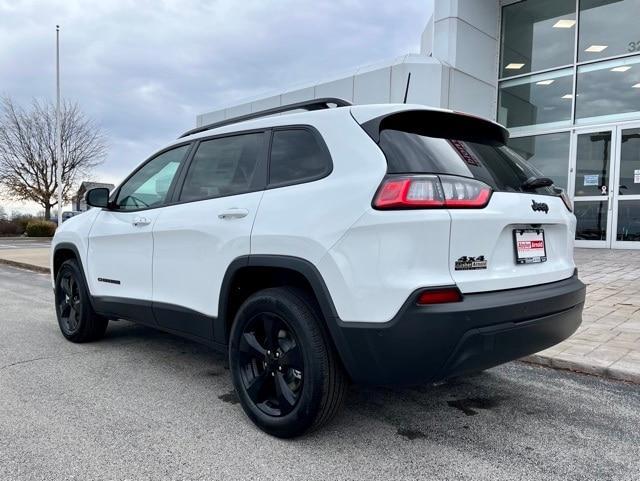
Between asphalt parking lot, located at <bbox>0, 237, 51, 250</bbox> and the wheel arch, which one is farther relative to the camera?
asphalt parking lot, located at <bbox>0, 237, 51, 250</bbox>

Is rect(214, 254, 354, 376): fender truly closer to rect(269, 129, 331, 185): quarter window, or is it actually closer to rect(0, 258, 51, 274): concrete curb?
rect(269, 129, 331, 185): quarter window

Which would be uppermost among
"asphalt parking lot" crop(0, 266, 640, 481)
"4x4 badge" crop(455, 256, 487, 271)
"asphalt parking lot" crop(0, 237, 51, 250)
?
"4x4 badge" crop(455, 256, 487, 271)

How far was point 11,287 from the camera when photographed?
8977mm

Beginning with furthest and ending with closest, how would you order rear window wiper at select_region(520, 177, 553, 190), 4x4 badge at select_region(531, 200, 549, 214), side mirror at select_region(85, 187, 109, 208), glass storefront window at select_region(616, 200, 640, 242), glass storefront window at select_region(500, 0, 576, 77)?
glass storefront window at select_region(500, 0, 576, 77) < glass storefront window at select_region(616, 200, 640, 242) < side mirror at select_region(85, 187, 109, 208) < rear window wiper at select_region(520, 177, 553, 190) < 4x4 badge at select_region(531, 200, 549, 214)

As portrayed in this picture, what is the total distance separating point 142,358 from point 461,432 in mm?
2747

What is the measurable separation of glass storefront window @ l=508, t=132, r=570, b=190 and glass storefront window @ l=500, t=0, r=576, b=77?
1.83m

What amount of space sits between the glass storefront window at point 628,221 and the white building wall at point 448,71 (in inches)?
153

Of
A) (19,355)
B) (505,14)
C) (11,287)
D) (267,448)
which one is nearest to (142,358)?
(19,355)

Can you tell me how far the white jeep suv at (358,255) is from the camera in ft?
7.75

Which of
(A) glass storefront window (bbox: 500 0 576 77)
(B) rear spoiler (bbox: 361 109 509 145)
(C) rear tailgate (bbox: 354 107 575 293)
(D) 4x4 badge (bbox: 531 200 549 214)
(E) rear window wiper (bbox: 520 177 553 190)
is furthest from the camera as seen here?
(A) glass storefront window (bbox: 500 0 576 77)

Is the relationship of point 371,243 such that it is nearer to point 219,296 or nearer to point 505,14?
point 219,296

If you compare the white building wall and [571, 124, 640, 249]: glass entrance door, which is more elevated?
the white building wall

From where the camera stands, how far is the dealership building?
38.0 ft

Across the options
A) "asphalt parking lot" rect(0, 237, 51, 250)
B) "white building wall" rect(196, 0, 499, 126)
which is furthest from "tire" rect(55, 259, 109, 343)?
"asphalt parking lot" rect(0, 237, 51, 250)
